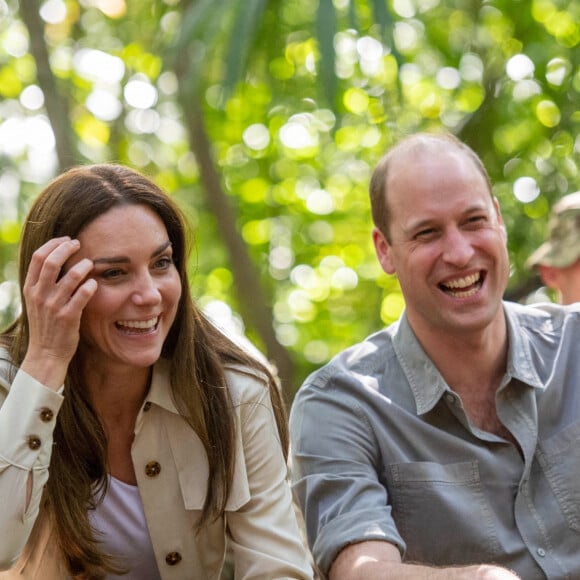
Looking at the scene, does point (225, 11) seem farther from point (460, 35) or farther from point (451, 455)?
point (460, 35)

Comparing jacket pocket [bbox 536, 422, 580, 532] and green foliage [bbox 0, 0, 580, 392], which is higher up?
green foliage [bbox 0, 0, 580, 392]

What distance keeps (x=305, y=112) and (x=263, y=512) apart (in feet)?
21.1

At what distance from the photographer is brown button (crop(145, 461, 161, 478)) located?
2.74 meters

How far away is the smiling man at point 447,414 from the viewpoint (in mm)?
2703

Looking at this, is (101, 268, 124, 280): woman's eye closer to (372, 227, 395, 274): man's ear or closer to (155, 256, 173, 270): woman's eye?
(155, 256, 173, 270): woman's eye

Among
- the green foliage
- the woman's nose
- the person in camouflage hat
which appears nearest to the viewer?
the woman's nose

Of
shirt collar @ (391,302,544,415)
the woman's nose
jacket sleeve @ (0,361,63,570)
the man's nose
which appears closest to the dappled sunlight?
shirt collar @ (391,302,544,415)

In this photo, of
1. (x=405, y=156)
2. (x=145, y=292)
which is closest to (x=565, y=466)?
(x=405, y=156)

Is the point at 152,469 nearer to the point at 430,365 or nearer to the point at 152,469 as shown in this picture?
the point at 152,469

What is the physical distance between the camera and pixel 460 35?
670 centimetres

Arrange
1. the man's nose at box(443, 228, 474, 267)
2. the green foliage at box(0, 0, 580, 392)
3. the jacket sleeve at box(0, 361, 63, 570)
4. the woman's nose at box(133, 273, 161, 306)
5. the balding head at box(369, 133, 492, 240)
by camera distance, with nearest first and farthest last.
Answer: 1. the jacket sleeve at box(0, 361, 63, 570)
2. the woman's nose at box(133, 273, 161, 306)
3. the man's nose at box(443, 228, 474, 267)
4. the balding head at box(369, 133, 492, 240)
5. the green foliage at box(0, 0, 580, 392)

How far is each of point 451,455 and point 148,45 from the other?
5.78 metres

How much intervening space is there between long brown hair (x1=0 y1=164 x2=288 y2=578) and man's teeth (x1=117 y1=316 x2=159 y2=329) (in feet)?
0.50

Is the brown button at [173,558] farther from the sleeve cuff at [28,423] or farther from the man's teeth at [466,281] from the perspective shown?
the man's teeth at [466,281]
